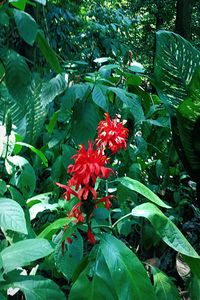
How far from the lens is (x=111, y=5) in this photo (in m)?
5.43

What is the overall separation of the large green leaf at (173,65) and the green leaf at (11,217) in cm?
109

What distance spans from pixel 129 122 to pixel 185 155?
0.27 meters

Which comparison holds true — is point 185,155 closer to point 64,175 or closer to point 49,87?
point 64,175

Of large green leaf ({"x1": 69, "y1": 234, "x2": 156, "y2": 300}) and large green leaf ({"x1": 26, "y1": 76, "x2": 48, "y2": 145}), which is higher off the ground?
large green leaf ({"x1": 26, "y1": 76, "x2": 48, "y2": 145})

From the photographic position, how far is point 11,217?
0.91 m

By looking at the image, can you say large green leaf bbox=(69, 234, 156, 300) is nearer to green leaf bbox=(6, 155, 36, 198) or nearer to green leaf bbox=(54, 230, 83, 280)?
green leaf bbox=(54, 230, 83, 280)

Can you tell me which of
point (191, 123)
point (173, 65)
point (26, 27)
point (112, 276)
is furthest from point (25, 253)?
point (173, 65)

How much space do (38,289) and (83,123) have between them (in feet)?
1.83

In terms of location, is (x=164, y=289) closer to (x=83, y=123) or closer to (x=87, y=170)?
(x=87, y=170)

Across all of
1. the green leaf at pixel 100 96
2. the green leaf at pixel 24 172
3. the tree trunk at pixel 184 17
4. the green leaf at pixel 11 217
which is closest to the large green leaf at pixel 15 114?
the green leaf at pixel 24 172

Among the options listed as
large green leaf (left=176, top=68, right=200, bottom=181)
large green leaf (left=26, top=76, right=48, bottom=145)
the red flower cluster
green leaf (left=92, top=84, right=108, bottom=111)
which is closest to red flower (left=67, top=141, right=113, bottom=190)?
the red flower cluster

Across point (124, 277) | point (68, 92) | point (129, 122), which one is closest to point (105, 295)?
point (124, 277)

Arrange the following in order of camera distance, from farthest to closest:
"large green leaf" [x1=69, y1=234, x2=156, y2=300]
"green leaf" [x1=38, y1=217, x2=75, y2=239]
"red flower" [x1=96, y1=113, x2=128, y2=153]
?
"red flower" [x1=96, y1=113, x2=128, y2=153] < "green leaf" [x1=38, y1=217, x2=75, y2=239] < "large green leaf" [x1=69, y1=234, x2=156, y2=300]

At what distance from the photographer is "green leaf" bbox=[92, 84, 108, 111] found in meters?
1.39
